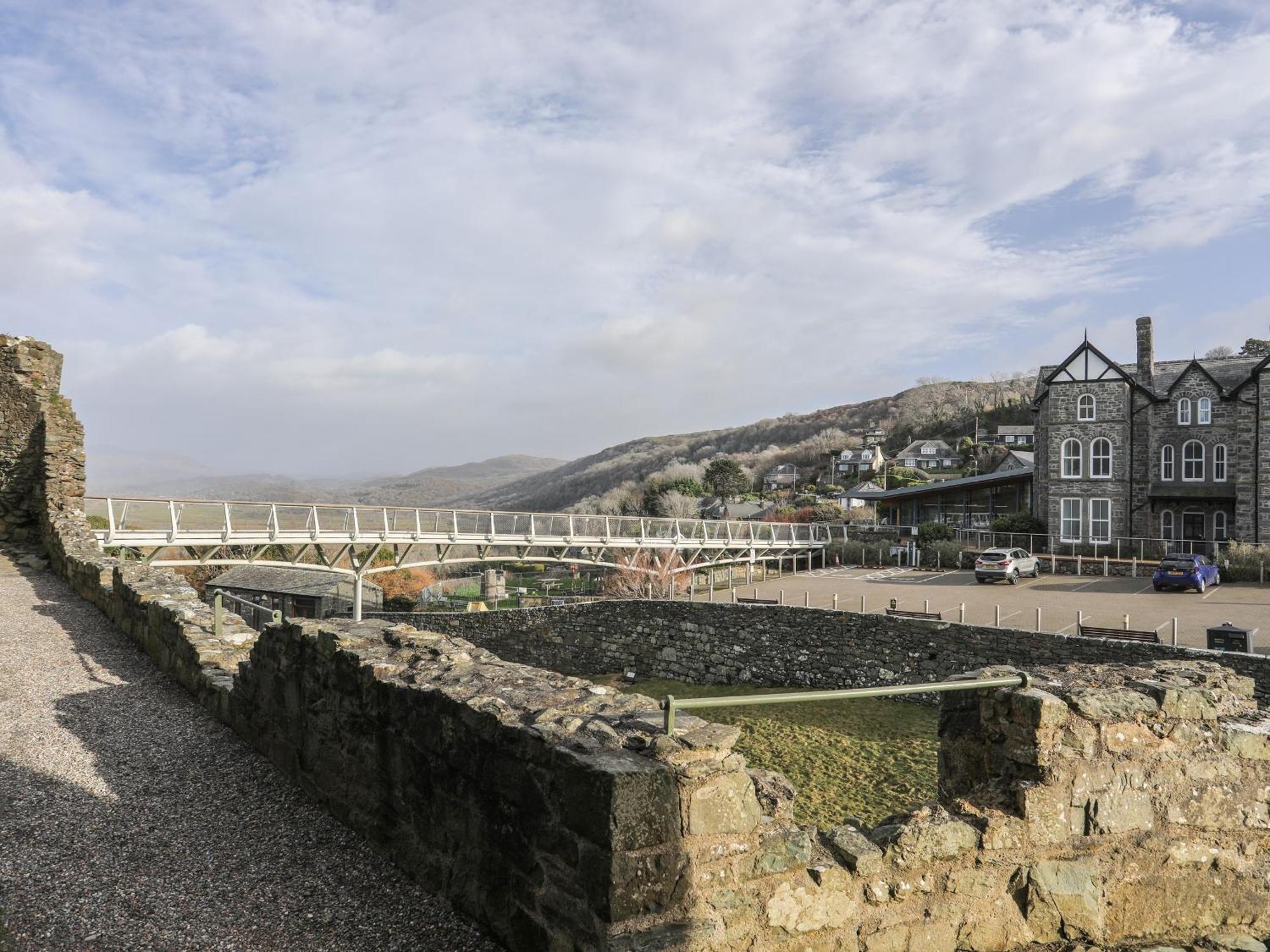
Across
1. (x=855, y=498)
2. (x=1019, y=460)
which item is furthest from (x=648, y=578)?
(x=1019, y=460)

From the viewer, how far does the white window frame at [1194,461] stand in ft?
119

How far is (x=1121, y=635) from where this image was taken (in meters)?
17.2

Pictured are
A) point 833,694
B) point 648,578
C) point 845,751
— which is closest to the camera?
point 833,694

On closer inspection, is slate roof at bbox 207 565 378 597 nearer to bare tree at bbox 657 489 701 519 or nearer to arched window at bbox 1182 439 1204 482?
bare tree at bbox 657 489 701 519

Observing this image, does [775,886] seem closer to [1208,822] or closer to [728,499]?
[1208,822]

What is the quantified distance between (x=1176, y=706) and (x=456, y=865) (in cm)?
451

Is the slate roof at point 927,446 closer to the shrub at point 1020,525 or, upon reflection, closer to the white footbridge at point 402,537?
A: the shrub at point 1020,525

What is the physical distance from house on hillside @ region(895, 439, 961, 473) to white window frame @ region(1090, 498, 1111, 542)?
1970 inches

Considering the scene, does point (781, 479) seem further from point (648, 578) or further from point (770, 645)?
point (770, 645)

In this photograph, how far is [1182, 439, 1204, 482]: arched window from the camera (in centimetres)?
3644

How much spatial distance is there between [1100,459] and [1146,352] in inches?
228

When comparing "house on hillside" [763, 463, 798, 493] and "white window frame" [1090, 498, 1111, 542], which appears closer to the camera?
"white window frame" [1090, 498, 1111, 542]

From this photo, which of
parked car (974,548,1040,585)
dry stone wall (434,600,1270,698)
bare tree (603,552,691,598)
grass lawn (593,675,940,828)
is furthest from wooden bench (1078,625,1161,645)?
bare tree (603,552,691,598)

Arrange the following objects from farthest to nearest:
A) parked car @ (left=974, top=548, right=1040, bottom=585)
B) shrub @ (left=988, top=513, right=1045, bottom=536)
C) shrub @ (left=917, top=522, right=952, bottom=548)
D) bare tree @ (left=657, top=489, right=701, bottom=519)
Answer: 1. bare tree @ (left=657, top=489, right=701, bottom=519)
2. shrub @ (left=917, top=522, right=952, bottom=548)
3. shrub @ (left=988, top=513, right=1045, bottom=536)
4. parked car @ (left=974, top=548, right=1040, bottom=585)
